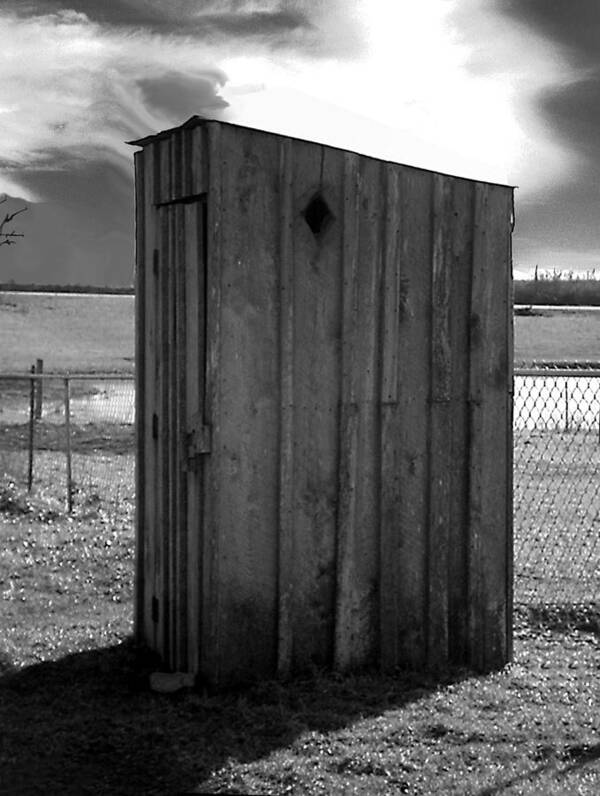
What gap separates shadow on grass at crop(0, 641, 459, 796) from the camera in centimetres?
481

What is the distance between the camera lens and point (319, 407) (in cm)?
595

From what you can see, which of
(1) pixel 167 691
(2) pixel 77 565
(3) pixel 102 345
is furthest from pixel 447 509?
(3) pixel 102 345

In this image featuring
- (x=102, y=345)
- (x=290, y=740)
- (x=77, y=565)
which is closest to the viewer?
(x=290, y=740)

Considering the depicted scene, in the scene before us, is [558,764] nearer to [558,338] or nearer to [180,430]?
[180,430]

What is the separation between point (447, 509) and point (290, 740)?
1767 millimetres

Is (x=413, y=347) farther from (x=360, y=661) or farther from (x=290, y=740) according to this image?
(x=290, y=740)

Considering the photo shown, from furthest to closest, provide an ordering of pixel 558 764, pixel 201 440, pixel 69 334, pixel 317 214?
pixel 69 334 → pixel 317 214 → pixel 201 440 → pixel 558 764

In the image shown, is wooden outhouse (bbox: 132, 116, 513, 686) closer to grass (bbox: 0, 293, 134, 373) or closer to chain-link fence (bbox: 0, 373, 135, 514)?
chain-link fence (bbox: 0, 373, 135, 514)

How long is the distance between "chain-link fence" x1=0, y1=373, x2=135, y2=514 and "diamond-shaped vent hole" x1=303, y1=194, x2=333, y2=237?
459 cm

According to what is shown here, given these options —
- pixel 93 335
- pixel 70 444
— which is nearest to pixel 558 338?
pixel 93 335

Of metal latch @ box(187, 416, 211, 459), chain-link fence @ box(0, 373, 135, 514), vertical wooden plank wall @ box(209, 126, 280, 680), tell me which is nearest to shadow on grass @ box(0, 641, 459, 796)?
vertical wooden plank wall @ box(209, 126, 280, 680)

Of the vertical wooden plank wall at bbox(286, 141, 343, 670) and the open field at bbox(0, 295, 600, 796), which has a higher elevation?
the vertical wooden plank wall at bbox(286, 141, 343, 670)

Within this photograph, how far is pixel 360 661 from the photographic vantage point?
614 centimetres

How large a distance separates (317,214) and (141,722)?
282 centimetres
